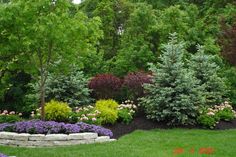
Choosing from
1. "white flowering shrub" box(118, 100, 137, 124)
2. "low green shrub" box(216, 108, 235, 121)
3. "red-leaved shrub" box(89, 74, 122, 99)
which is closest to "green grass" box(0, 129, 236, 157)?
"white flowering shrub" box(118, 100, 137, 124)

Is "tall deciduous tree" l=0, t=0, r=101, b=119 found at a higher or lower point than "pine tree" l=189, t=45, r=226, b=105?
higher

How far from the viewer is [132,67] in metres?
17.0

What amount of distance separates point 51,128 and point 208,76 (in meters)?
6.15

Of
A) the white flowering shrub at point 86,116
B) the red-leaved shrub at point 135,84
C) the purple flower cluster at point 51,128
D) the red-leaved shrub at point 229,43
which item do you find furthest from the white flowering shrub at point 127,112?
the red-leaved shrub at point 229,43

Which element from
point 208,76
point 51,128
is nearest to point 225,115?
point 208,76

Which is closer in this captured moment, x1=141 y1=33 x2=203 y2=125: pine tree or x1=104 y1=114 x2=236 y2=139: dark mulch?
x1=104 y1=114 x2=236 y2=139: dark mulch

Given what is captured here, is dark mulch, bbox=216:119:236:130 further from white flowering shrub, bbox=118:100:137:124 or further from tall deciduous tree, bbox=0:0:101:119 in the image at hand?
tall deciduous tree, bbox=0:0:101:119

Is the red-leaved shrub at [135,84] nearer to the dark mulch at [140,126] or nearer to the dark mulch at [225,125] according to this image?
the dark mulch at [140,126]

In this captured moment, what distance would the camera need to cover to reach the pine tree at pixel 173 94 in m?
12.5

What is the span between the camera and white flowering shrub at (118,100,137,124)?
1256 cm

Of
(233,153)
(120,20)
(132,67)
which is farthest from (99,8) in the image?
(233,153)

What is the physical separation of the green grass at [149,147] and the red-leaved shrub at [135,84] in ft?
8.75

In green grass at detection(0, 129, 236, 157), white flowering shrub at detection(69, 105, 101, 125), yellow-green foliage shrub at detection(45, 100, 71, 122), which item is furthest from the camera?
yellow-green foliage shrub at detection(45, 100, 71, 122)

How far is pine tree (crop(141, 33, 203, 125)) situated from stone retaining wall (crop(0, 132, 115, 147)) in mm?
2749
